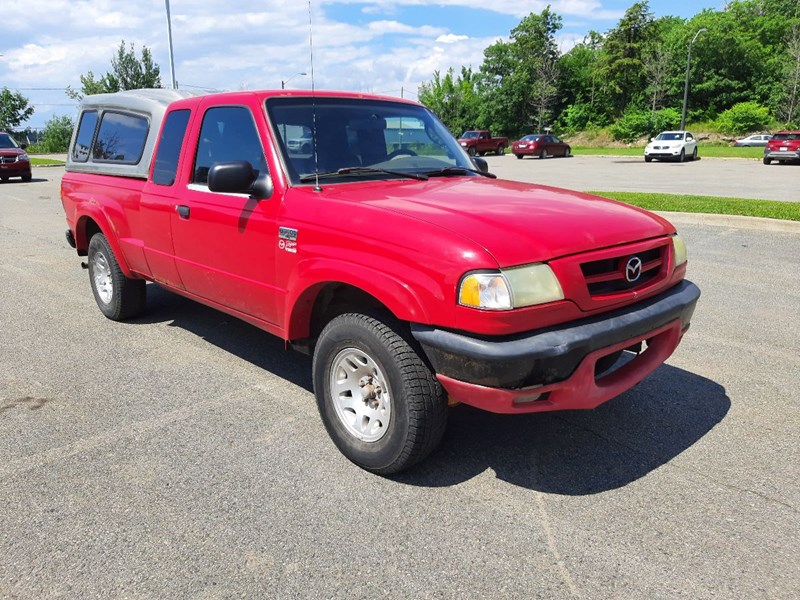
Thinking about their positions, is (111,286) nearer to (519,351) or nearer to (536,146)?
(519,351)

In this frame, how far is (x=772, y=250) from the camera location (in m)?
8.19

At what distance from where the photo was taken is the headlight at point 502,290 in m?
2.64

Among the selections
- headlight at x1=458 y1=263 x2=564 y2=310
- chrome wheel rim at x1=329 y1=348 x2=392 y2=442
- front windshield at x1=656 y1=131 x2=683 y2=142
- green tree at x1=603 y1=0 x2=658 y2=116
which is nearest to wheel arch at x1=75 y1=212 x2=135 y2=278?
chrome wheel rim at x1=329 y1=348 x2=392 y2=442

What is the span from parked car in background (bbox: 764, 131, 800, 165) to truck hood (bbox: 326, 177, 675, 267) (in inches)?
1131

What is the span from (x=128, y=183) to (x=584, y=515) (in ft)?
13.5

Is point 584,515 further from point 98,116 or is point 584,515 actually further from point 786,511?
point 98,116

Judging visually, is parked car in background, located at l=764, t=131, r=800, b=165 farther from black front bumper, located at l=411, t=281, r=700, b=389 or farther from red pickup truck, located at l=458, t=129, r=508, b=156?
black front bumper, located at l=411, t=281, r=700, b=389

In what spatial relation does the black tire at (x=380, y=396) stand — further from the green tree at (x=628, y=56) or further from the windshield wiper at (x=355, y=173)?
the green tree at (x=628, y=56)

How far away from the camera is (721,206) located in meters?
11.1

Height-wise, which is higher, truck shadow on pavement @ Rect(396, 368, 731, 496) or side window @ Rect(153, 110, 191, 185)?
side window @ Rect(153, 110, 191, 185)

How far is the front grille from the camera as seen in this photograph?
2.93m

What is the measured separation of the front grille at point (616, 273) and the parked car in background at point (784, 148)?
29100mm

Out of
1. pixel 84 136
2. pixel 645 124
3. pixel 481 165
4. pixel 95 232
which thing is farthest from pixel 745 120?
pixel 95 232

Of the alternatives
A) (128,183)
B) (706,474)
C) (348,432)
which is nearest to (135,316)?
(128,183)
